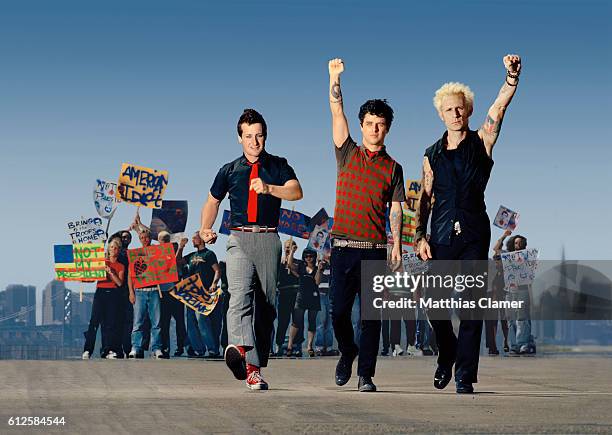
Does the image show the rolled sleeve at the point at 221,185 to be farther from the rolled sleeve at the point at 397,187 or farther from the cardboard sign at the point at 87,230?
the cardboard sign at the point at 87,230

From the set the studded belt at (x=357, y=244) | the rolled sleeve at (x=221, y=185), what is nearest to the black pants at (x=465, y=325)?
the studded belt at (x=357, y=244)

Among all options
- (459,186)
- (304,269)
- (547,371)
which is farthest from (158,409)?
(304,269)

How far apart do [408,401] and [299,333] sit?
10535 millimetres

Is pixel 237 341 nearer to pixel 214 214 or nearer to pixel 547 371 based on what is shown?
pixel 214 214

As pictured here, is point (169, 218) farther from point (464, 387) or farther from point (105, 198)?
→ point (464, 387)

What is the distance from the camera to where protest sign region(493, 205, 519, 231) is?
20.3 metres

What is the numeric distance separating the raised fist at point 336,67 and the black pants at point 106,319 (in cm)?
910

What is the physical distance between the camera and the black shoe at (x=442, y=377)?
10.7 m

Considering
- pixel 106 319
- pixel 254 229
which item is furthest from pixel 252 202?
pixel 106 319

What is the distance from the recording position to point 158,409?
873 cm

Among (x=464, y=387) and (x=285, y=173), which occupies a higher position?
(x=285, y=173)

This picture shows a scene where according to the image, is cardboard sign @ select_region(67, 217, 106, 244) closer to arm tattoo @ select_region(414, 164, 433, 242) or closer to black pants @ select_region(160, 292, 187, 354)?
black pants @ select_region(160, 292, 187, 354)

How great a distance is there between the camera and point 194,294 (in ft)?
59.4

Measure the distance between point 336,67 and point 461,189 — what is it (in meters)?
1.50
